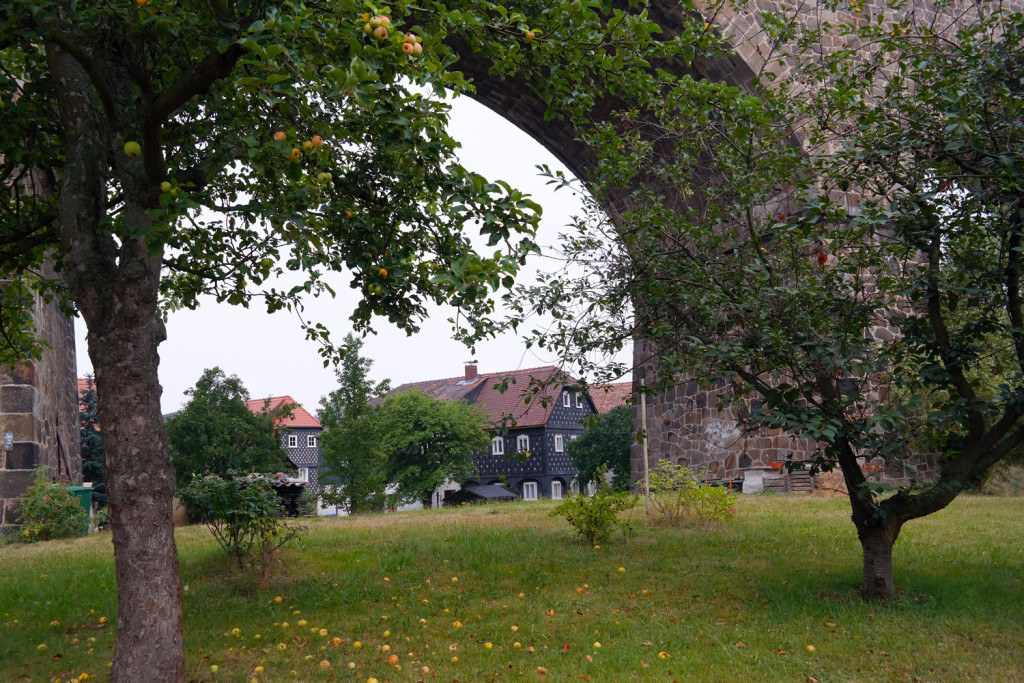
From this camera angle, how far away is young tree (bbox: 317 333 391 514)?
99.1ft

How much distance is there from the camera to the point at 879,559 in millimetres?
5785

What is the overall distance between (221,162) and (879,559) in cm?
539

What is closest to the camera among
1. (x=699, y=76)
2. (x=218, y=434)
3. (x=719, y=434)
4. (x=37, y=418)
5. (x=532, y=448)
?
(x=37, y=418)

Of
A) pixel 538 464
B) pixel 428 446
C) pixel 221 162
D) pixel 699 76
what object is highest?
pixel 699 76

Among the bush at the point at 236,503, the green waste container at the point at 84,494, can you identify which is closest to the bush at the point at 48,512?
the green waste container at the point at 84,494

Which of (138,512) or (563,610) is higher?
(138,512)

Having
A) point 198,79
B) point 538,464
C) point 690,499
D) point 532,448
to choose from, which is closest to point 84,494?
point 690,499

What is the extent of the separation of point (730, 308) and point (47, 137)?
5249 millimetres

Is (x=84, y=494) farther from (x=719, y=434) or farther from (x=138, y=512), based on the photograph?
(x=719, y=434)

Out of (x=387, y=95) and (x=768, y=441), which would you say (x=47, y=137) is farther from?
(x=768, y=441)

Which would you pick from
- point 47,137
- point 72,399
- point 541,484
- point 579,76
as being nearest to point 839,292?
point 579,76

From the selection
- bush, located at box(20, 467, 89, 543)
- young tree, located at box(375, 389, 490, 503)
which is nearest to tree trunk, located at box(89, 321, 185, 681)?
bush, located at box(20, 467, 89, 543)

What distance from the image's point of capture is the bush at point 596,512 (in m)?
7.79

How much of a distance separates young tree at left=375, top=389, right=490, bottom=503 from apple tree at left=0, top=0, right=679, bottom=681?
36063 millimetres
